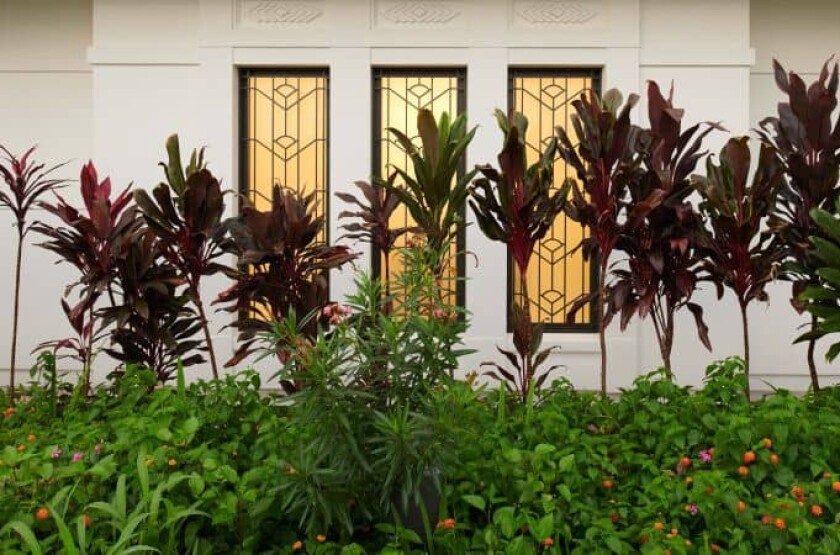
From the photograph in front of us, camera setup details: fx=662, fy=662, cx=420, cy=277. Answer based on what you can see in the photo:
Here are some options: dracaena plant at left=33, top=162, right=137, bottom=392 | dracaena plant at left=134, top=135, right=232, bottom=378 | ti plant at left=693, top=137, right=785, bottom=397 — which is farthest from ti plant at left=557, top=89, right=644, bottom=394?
dracaena plant at left=33, top=162, right=137, bottom=392

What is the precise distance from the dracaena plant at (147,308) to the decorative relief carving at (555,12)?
121 inches

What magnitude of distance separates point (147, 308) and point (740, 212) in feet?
10.6

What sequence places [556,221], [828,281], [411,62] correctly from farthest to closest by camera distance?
[556,221] < [411,62] < [828,281]

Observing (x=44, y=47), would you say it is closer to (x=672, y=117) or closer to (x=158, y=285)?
(x=158, y=285)

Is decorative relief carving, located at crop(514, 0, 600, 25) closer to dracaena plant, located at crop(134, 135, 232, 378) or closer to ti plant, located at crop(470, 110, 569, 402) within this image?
ti plant, located at crop(470, 110, 569, 402)

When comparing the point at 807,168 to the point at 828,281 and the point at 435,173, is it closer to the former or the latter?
the point at 828,281

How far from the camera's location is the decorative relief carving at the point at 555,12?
4871mm

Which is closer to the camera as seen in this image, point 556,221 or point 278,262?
point 278,262

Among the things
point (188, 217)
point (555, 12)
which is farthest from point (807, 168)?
point (188, 217)

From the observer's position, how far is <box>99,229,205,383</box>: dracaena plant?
3.62 metres

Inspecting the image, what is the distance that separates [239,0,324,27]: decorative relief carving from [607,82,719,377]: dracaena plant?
101 inches

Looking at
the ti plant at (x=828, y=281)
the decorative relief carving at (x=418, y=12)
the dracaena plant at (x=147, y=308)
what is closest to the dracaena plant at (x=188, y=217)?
the dracaena plant at (x=147, y=308)

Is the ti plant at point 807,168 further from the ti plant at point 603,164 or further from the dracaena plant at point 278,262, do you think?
the dracaena plant at point 278,262

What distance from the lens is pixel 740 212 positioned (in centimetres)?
353
